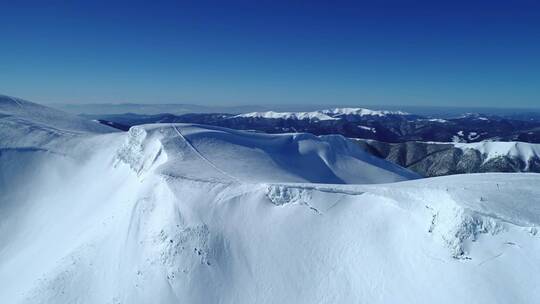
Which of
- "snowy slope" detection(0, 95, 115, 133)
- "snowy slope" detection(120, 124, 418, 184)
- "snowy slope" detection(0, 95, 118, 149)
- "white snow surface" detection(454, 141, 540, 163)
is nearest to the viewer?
"snowy slope" detection(120, 124, 418, 184)

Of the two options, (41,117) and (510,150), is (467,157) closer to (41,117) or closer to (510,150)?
(510,150)

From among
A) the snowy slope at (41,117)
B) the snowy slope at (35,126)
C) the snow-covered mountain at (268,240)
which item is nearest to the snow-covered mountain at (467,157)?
the snowy slope at (41,117)

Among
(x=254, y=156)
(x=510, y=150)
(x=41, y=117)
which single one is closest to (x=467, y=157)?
(x=510, y=150)

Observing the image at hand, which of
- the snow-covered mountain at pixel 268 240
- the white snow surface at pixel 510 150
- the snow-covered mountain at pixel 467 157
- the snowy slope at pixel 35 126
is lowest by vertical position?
the snow-covered mountain at pixel 467 157

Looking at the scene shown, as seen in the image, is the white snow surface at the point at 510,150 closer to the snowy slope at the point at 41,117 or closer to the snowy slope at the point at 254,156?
the snowy slope at the point at 254,156

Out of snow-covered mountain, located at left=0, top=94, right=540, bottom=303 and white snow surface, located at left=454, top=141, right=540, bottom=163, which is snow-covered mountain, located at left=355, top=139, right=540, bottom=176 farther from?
snow-covered mountain, located at left=0, top=94, right=540, bottom=303

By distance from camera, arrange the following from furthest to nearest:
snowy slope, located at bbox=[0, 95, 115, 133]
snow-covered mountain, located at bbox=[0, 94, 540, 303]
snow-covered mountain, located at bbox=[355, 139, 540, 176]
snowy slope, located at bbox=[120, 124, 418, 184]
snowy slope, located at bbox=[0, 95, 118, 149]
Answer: snow-covered mountain, located at bbox=[355, 139, 540, 176]
snowy slope, located at bbox=[0, 95, 115, 133]
snowy slope, located at bbox=[0, 95, 118, 149]
snowy slope, located at bbox=[120, 124, 418, 184]
snow-covered mountain, located at bbox=[0, 94, 540, 303]

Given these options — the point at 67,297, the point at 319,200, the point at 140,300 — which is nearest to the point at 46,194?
the point at 67,297

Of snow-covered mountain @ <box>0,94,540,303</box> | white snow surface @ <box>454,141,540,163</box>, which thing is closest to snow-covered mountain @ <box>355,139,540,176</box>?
white snow surface @ <box>454,141,540,163</box>

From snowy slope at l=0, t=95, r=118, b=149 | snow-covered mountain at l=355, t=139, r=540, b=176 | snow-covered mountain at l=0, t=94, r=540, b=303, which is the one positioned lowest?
snow-covered mountain at l=355, t=139, r=540, b=176
